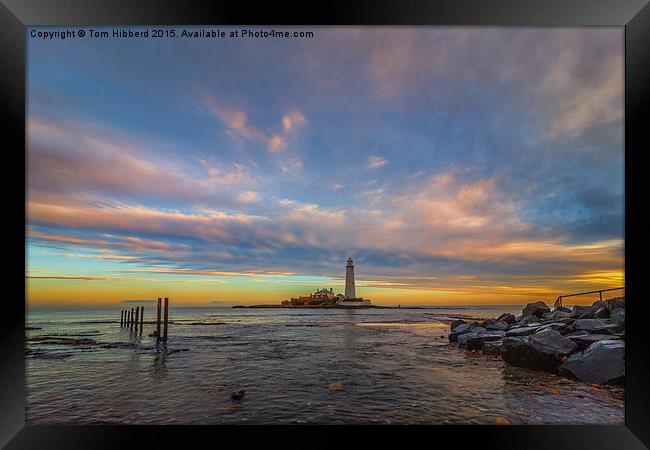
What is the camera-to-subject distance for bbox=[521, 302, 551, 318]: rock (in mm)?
12078

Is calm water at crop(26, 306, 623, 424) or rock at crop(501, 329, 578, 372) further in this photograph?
rock at crop(501, 329, 578, 372)

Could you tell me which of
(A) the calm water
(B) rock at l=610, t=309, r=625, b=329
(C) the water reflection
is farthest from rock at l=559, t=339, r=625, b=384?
(C) the water reflection

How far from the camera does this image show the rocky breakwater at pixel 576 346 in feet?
18.1

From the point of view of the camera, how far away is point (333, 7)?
3529mm

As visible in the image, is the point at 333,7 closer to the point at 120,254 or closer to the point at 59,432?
the point at 59,432

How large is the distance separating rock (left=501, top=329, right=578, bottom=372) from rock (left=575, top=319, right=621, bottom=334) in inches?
45.0

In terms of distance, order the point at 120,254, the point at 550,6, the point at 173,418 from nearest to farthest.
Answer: the point at 550,6 → the point at 173,418 → the point at 120,254

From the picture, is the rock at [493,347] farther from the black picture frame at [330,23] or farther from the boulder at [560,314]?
the black picture frame at [330,23]

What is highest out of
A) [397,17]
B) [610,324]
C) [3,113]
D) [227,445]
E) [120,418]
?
[397,17]

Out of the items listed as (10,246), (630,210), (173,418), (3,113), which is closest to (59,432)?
(173,418)

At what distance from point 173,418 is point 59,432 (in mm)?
1826

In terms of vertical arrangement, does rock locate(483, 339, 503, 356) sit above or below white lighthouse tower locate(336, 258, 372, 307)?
above

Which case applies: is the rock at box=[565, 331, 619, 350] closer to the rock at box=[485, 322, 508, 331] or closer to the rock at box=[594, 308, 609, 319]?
the rock at box=[594, 308, 609, 319]

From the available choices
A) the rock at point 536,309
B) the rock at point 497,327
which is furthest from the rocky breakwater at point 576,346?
the rock at point 497,327
